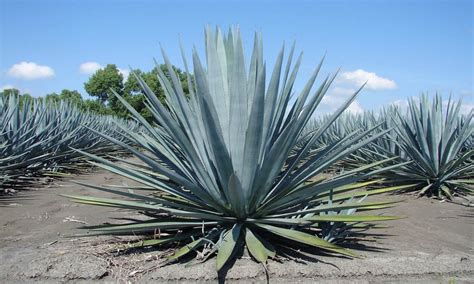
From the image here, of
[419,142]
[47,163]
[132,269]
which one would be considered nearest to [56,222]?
[132,269]

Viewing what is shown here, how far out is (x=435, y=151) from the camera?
6277 mm

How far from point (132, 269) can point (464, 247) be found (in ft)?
8.43

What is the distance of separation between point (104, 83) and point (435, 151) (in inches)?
1430

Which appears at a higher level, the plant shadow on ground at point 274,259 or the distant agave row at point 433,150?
the distant agave row at point 433,150

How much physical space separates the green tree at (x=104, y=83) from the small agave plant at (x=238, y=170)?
37159 millimetres

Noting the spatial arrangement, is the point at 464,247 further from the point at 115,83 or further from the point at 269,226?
the point at 115,83

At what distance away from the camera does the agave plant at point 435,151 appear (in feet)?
20.4

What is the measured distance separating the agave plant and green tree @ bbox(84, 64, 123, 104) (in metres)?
34.9

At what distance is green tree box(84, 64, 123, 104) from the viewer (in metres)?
39.2

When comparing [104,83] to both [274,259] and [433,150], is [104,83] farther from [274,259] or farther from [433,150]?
[274,259]

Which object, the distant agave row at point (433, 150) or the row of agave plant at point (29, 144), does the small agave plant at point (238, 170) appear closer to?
the row of agave plant at point (29, 144)

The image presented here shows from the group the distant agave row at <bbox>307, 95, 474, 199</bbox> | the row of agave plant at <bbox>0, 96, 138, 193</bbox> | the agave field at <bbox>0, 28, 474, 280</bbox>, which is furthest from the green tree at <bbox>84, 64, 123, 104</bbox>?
the agave field at <bbox>0, 28, 474, 280</bbox>

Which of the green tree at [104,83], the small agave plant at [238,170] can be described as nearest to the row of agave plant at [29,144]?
the small agave plant at [238,170]

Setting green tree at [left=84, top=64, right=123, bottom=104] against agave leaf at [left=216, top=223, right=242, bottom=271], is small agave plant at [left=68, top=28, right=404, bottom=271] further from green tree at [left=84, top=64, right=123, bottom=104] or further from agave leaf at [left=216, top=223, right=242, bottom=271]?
green tree at [left=84, top=64, right=123, bottom=104]
